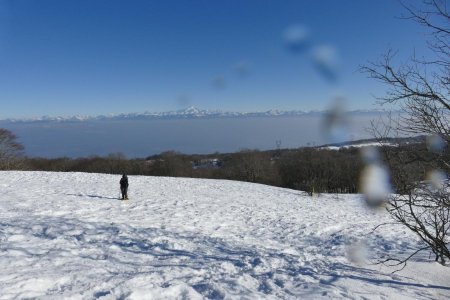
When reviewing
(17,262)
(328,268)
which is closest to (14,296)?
(17,262)

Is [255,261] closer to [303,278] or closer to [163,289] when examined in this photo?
[303,278]

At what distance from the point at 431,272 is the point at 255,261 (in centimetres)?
479

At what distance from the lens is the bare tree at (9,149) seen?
5196 cm

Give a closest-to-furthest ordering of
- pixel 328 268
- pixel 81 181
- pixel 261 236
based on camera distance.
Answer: pixel 328 268
pixel 261 236
pixel 81 181

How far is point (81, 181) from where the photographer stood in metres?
30.9

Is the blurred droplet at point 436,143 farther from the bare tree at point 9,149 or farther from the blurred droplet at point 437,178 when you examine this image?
the bare tree at point 9,149

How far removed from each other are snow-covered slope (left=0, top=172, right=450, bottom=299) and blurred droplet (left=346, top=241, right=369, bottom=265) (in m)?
0.10

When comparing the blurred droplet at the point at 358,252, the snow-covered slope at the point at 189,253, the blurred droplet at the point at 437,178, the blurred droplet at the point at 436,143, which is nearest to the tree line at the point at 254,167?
the snow-covered slope at the point at 189,253

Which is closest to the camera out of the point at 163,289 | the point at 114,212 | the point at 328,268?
the point at 163,289

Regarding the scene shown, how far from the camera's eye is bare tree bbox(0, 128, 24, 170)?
51959mm

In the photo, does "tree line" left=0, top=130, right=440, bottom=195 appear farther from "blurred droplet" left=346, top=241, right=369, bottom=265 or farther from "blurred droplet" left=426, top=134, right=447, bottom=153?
"blurred droplet" left=426, top=134, right=447, bottom=153

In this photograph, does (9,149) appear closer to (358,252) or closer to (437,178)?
(358,252)

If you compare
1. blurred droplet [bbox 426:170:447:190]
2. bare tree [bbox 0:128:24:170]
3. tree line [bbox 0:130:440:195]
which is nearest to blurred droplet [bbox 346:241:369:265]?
blurred droplet [bbox 426:170:447:190]

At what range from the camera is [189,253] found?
10.6 meters
